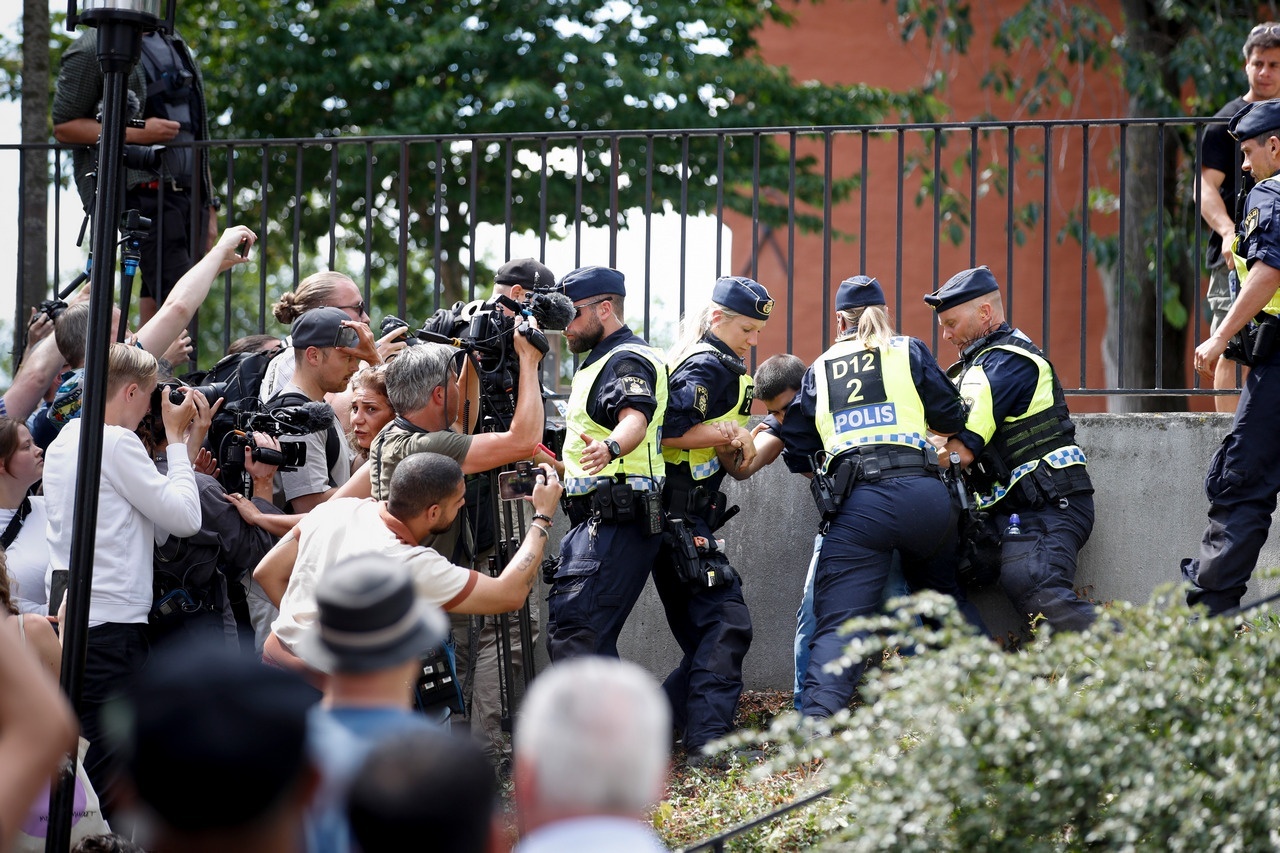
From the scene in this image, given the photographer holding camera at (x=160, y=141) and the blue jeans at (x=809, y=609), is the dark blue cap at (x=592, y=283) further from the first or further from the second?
the photographer holding camera at (x=160, y=141)

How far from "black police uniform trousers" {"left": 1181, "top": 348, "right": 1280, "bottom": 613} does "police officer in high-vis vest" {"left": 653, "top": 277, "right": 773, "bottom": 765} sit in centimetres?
184

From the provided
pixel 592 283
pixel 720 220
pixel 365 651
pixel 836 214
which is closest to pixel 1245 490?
pixel 592 283

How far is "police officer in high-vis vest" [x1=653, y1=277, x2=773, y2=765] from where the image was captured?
18.8ft

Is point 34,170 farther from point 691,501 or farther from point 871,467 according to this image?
point 871,467

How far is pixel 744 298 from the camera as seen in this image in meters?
6.06

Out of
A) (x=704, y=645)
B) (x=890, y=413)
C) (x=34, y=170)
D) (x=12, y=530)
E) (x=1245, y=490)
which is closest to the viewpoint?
(x=12, y=530)

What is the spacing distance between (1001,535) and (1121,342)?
1.59m

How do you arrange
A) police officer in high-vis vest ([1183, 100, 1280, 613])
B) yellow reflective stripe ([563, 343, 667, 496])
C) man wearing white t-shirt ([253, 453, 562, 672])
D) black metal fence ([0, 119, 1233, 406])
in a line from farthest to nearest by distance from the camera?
black metal fence ([0, 119, 1233, 406]) → yellow reflective stripe ([563, 343, 667, 496]) → police officer in high-vis vest ([1183, 100, 1280, 613]) → man wearing white t-shirt ([253, 453, 562, 672])

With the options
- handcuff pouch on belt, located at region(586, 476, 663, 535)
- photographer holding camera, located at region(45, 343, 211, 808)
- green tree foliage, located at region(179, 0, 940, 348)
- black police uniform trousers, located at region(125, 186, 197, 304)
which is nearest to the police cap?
handcuff pouch on belt, located at region(586, 476, 663, 535)

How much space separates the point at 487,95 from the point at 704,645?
9822 millimetres

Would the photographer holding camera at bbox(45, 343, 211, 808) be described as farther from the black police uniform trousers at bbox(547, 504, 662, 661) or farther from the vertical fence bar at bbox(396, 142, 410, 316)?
the vertical fence bar at bbox(396, 142, 410, 316)

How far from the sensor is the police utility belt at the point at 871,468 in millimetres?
5652

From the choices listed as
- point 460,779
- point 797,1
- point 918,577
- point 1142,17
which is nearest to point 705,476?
point 918,577

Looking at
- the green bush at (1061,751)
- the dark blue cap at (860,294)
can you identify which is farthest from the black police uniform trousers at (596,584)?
the green bush at (1061,751)
